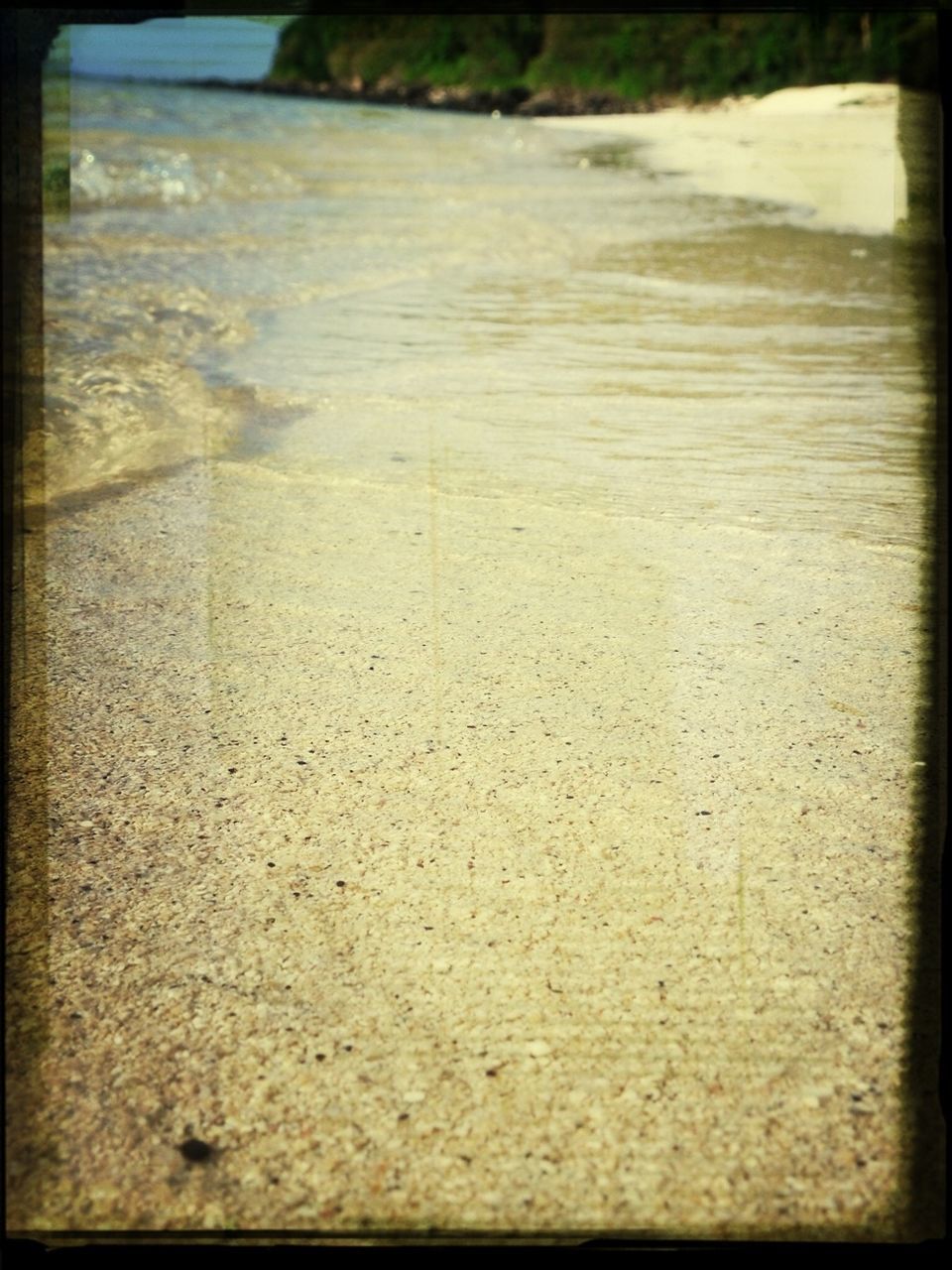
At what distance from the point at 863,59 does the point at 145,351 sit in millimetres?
13941

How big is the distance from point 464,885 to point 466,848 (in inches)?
3.4

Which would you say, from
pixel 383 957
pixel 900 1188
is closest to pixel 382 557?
pixel 383 957

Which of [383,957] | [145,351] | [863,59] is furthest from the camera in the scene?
[863,59]

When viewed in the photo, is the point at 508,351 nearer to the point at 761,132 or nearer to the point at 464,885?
the point at 464,885

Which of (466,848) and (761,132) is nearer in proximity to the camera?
(466,848)

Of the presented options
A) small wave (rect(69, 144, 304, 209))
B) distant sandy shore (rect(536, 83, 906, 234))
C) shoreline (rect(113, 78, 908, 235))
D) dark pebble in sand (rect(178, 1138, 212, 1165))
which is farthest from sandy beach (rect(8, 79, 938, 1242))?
small wave (rect(69, 144, 304, 209))

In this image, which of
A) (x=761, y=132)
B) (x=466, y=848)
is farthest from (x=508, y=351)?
(x=761, y=132)

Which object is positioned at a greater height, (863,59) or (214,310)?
(863,59)

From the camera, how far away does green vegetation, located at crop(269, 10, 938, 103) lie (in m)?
20.1

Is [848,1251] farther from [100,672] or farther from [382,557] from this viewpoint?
[382,557]

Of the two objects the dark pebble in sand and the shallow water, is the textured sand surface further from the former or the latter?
the shallow water

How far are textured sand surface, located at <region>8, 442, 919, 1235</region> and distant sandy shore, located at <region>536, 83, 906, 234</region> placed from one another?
383cm

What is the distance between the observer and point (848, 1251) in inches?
42.0

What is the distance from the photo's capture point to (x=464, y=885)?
1643 mm
